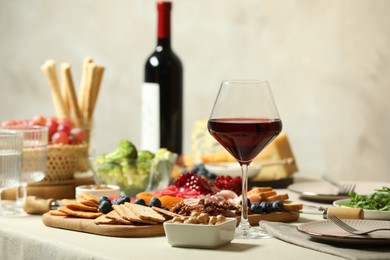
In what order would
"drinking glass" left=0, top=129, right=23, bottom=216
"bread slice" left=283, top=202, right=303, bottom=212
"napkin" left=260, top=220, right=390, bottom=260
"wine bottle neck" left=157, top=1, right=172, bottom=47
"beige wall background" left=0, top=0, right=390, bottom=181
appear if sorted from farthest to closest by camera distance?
"beige wall background" left=0, top=0, right=390, bottom=181, "wine bottle neck" left=157, top=1, right=172, bottom=47, "drinking glass" left=0, top=129, right=23, bottom=216, "bread slice" left=283, top=202, right=303, bottom=212, "napkin" left=260, top=220, right=390, bottom=260

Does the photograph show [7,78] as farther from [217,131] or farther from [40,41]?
[217,131]

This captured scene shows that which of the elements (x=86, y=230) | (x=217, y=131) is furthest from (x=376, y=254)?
(x=86, y=230)

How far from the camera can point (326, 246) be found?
1345 mm

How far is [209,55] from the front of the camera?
14.0ft

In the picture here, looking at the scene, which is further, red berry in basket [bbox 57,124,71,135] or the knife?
red berry in basket [bbox 57,124,71,135]

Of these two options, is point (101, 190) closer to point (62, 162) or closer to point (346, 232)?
point (62, 162)

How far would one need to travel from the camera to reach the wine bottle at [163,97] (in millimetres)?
2469

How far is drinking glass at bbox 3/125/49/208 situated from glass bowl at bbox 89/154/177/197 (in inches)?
5.0

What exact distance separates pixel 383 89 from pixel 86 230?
7.15 ft

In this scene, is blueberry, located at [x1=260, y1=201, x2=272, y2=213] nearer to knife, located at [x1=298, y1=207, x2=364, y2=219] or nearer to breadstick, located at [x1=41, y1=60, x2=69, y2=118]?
knife, located at [x1=298, y1=207, x2=364, y2=219]

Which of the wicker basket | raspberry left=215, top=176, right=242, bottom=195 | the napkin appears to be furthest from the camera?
the wicker basket

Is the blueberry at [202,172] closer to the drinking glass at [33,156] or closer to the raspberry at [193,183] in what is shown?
the raspberry at [193,183]

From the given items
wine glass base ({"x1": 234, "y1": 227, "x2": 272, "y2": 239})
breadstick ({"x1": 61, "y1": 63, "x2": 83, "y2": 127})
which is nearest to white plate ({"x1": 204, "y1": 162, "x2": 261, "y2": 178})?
breadstick ({"x1": 61, "y1": 63, "x2": 83, "y2": 127})

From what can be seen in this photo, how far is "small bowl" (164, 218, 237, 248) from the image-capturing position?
1359 millimetres
